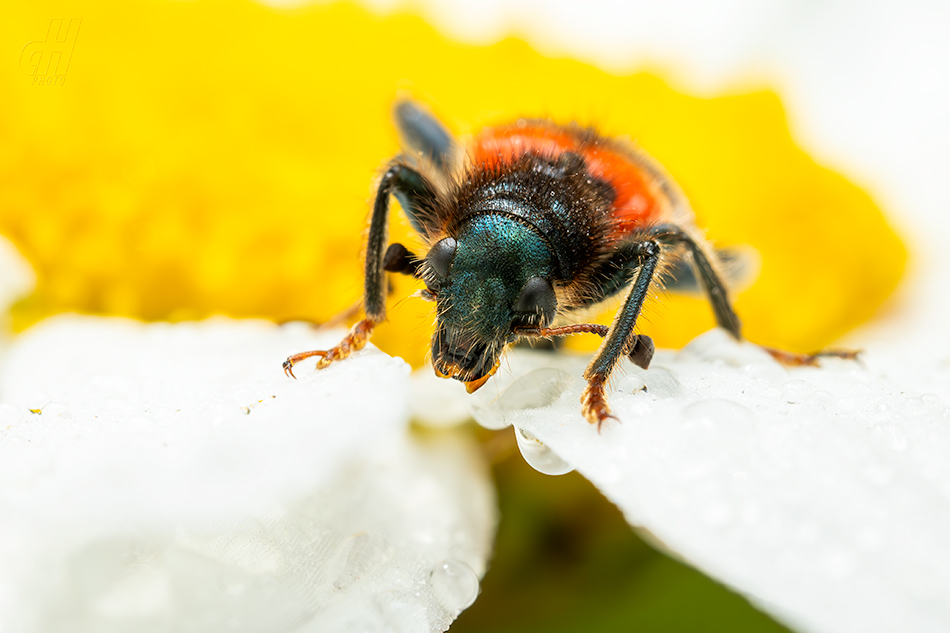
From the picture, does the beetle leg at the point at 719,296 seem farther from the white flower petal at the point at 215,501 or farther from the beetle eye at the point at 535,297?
the white flower petal at the point at 215,501

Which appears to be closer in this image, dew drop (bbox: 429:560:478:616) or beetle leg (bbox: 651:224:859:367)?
dew drop (bbox: 429:560:478:616)

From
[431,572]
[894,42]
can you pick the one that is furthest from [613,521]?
[894,42]

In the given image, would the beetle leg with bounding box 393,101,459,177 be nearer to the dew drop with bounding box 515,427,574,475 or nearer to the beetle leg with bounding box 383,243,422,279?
the beetle leg with bounding box 383,243,422,279

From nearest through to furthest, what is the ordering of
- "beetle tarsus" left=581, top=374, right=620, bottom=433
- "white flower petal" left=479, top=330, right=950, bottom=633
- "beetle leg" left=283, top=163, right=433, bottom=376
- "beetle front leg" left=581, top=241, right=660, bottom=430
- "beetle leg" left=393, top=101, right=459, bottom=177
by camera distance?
"white flower petal" left=479, top=330, right=950, bottom=633 → "beetle tarsus" left=581, top=374, right=620, bottom=433 → "beetle front leg" left=581, top=241, right=660, bottom=430 → "beetle leg" left=283, top=163, right=433, bottom=376 → "beetle leg" left=393, top=101, right=459, bottom=177

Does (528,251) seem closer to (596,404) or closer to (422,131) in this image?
(596,404)

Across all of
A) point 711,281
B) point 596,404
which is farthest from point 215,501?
point 711,281

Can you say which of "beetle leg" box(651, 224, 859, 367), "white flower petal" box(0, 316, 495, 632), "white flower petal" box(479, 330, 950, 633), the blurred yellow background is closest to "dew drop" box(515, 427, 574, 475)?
"white flower petal" box(479, 330, 950, 633)

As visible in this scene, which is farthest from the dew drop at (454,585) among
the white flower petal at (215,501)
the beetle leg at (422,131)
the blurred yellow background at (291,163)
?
the beetle leg at (422,131)

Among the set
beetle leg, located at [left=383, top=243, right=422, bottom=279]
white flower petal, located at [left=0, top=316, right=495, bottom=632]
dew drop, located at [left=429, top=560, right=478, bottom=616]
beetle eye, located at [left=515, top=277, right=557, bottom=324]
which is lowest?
dew drop, located at [left=429, top=560, right=478, bottom=616]
